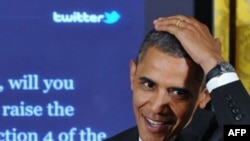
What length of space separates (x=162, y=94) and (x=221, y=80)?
163mm

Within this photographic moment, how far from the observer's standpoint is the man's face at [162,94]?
6.05ft

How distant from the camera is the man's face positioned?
6.05 ft

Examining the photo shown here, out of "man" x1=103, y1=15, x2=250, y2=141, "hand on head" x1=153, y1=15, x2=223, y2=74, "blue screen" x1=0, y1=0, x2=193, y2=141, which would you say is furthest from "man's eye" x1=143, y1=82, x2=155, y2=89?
"blue screen" x1=0, y1=0, x2=193, y2=141

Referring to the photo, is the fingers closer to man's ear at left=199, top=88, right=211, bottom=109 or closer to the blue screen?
man's ear at left=199, top=88, right=211, bottom=109

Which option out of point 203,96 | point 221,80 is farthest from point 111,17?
point 221,80

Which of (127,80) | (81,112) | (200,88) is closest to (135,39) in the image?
(127,80)

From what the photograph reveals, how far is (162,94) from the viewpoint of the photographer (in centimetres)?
184

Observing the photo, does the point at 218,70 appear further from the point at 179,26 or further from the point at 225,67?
the point at 179,26

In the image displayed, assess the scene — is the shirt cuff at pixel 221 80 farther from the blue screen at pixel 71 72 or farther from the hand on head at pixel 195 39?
the blue screen at pixel 71 72

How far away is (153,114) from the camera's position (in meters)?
1.85

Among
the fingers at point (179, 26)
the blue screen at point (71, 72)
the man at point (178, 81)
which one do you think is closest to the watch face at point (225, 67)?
the man at point (178, 81)

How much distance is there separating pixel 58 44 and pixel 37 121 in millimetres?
302

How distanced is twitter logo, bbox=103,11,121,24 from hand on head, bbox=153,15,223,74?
27.8 inches

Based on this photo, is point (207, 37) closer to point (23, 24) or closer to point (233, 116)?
point (233, 116)
